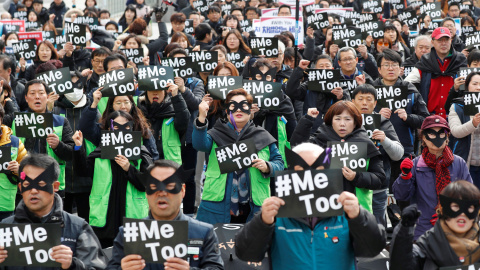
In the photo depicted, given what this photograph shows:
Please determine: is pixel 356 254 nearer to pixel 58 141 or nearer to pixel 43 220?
pixel 43 220

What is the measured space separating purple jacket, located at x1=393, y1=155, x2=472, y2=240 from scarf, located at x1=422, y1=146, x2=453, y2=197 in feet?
0.13

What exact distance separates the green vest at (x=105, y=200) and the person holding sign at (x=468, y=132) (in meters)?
3.53

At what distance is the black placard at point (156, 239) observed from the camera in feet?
14.8

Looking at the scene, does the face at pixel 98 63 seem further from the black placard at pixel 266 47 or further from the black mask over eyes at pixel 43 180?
the black mask over eyes at pixel 43 180

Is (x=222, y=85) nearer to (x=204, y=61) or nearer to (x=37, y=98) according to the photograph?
(x=204, y=61)

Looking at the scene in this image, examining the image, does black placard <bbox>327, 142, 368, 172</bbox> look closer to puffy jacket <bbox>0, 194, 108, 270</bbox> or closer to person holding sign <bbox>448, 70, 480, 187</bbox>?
person holding sign <bbox>448, 70, 480, 187</bbox>

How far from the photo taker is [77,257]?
484cm

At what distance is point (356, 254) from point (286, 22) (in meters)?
11.7

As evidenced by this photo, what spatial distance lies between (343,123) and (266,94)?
8.17ft

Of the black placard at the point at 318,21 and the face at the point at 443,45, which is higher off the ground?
the black placard at the point at 318,21

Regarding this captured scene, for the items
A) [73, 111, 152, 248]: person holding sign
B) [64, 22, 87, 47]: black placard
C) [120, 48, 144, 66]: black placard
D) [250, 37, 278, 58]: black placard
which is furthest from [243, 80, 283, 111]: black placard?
[64, 22, 87, 47]: black placard

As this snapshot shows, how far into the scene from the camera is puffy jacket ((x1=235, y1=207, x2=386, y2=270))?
4.48 metres

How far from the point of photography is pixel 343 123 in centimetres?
654

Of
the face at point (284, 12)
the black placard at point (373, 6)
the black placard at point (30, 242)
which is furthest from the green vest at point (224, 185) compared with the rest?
the black placard at point (373, 6)
